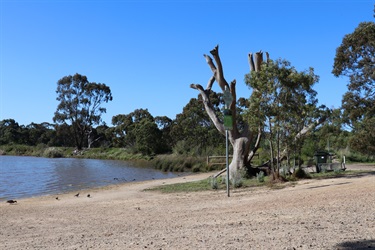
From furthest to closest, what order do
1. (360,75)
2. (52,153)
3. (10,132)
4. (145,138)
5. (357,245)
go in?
(10,132) < (52,153) < (145,138) < (360,75) < (357,245)

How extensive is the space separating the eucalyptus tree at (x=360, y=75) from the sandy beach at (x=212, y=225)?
32.1ft

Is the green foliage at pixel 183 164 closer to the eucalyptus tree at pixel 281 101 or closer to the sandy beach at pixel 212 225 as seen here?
the eucalyptus tree at pixel 281 101

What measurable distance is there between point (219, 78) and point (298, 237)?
13998 mm

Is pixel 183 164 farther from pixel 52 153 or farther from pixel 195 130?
pixel 52 153

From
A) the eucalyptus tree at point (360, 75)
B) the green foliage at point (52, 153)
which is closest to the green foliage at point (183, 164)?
the eucalyptus tree at point (360, 75)

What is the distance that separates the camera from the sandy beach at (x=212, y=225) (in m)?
5.44

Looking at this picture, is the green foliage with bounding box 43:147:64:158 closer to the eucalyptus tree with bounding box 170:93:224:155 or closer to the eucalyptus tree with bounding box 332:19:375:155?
the eucalyptus tree with bounding box 170:93:224:155

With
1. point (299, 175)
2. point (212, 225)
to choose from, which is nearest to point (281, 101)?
point (299, 175)

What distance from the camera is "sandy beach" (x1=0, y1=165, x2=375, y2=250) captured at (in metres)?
5.44

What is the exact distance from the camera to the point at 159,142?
185 feet

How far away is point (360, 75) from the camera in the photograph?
19.3m

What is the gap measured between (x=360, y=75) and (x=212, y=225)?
15354 mm

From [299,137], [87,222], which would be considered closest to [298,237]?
[87,222]

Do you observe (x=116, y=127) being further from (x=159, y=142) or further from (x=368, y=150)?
(x=368, y=150)
